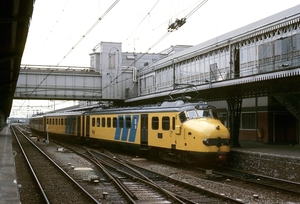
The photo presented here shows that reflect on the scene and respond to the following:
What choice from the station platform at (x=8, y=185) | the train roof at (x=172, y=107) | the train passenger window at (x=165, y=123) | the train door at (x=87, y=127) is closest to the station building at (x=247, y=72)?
the train roof at (x=172, y=107)

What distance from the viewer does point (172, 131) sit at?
1836 cm

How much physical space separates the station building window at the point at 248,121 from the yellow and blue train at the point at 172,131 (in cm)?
1184

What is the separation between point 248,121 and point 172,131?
1538 centimetres

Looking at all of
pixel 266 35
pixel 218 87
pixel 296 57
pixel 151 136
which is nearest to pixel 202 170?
pixel 151 136

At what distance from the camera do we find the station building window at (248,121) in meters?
31.5

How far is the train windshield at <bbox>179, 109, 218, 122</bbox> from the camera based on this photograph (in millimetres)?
17859

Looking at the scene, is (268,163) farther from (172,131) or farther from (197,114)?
(172,131)

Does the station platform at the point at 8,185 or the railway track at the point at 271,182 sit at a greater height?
the station platform at the point at 8,185

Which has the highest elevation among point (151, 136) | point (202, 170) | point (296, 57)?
point (296, 57)

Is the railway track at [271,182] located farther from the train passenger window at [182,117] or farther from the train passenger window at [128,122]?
the train passenger window at [128,122]

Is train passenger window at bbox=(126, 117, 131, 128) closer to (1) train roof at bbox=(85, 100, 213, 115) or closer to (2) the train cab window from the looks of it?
(1) train roof at bbox=(85, 100, 213, 115)

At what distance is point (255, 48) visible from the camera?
2358 cm

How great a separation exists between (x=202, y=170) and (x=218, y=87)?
229 inches

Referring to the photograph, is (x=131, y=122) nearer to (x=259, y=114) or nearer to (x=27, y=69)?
(x=259, y=114)
